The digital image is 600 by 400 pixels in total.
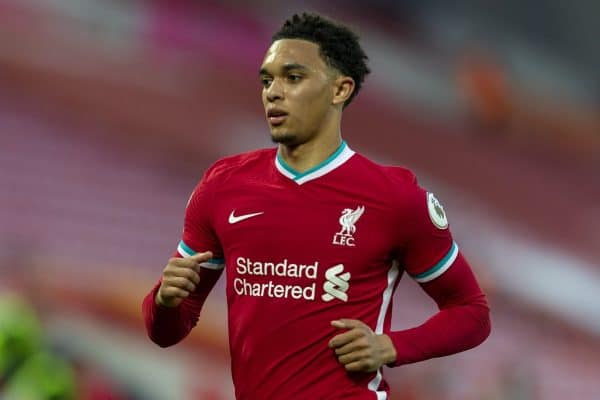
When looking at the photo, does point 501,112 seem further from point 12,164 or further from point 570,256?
point 12,164

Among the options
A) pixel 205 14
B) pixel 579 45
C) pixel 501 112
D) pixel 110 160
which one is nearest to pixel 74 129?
pixel 110 160

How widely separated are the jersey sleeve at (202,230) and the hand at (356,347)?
0.43 meters

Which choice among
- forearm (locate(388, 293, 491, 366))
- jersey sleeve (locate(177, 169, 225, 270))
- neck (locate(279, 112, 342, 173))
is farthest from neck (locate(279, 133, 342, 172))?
forearm (locate(388, 293, 491, 366))

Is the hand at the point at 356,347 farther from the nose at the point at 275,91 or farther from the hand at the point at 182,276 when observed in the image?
the nose at the point at 275,91

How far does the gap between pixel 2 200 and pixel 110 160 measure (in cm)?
70

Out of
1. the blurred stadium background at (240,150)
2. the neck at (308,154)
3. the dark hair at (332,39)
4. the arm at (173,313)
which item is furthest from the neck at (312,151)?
the blurred stadium background at (240,150)

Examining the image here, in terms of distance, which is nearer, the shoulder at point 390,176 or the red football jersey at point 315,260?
the red football jersey at point 315,260

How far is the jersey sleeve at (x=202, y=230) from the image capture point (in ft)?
9.43

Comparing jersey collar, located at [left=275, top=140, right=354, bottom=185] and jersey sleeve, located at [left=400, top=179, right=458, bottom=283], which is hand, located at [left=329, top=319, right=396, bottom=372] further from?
jersey collar, located at [left=275, top=140, right=354, bottom=185]

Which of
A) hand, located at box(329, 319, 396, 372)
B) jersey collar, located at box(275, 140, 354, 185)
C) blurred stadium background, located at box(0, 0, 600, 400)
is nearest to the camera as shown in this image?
hand, located at box(329, 319, 396, 372)

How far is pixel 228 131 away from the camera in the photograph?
22.5 feet

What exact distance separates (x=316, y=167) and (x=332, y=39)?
0.32m

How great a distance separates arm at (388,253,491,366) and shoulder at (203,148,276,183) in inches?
19.6

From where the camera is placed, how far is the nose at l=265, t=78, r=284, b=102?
9.11 feet
